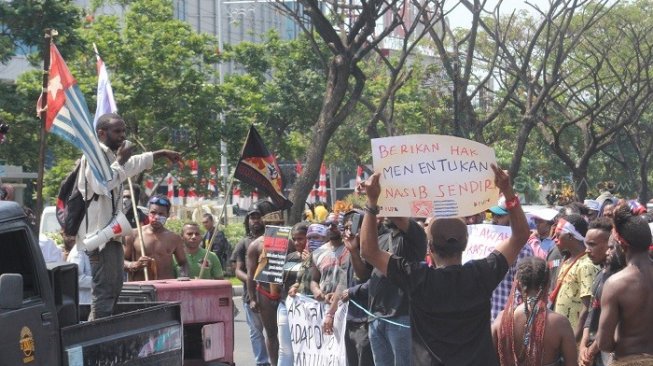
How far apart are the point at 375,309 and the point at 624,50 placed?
106ft

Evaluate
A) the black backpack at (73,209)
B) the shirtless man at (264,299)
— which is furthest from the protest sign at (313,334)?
the black backpack at (73,209)

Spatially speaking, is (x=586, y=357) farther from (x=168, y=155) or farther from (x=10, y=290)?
(x=10, y=290)

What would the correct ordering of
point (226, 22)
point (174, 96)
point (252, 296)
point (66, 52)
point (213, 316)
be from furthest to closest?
1. point (226, 22)
2. point (174, 96)
3. point (66, 52)
4. point (252, 296)
5. point (213, 316)

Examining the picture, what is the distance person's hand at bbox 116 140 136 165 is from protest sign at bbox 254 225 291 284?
3539mm

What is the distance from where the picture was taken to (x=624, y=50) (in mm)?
39906

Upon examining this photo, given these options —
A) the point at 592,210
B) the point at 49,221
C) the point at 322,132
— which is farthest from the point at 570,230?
the point at 49,221

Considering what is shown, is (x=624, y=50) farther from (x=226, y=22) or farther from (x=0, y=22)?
(x=226, y=22)

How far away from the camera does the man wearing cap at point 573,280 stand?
841cm

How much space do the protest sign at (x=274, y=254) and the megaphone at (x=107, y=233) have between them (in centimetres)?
378

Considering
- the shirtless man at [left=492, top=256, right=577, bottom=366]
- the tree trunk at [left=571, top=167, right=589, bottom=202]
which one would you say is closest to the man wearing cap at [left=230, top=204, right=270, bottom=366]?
the shirtless man at [left=492, top=256, right=577, bottom=366]

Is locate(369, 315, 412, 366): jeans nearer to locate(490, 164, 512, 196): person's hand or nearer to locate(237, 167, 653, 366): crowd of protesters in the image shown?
locate(237, 167, 653, 366): crowd of protesters

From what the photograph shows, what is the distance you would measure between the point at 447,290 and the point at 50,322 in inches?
78.3

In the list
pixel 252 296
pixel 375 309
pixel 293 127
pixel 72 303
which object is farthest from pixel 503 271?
pixel 293 127

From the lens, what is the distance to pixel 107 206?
327 inches
